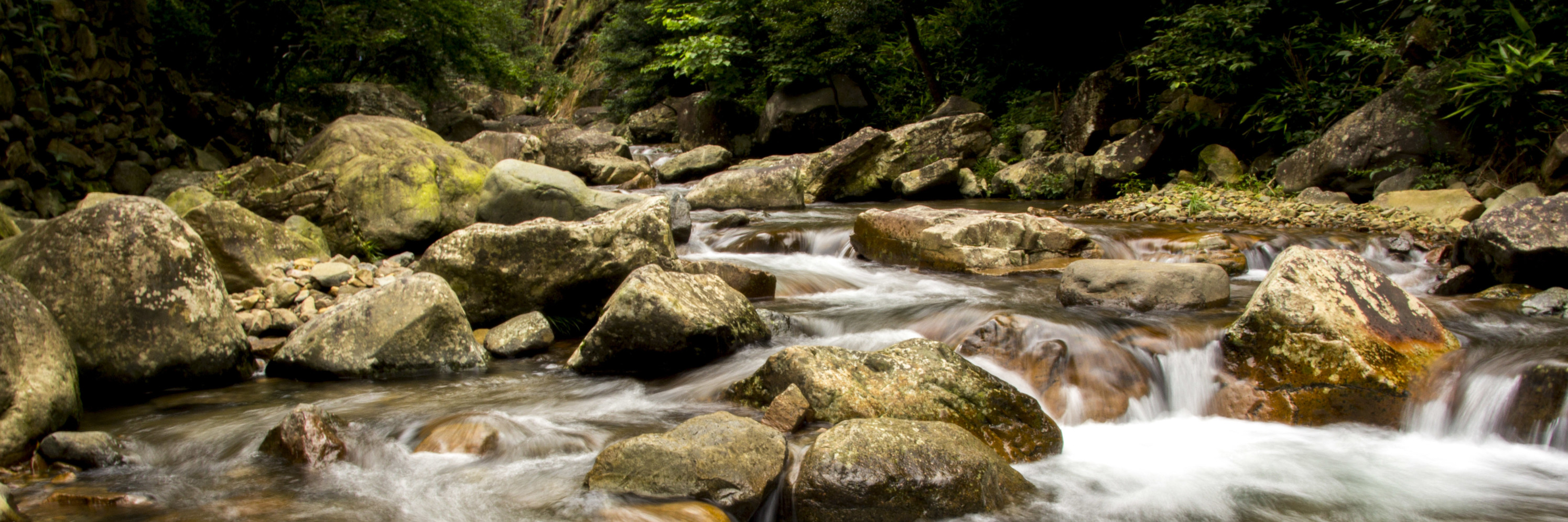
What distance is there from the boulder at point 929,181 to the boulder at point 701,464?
10.6 m

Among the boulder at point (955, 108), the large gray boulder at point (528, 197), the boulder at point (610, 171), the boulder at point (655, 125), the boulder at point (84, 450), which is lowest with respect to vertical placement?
the boulder at point (84, 450)

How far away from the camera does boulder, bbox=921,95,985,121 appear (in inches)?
604

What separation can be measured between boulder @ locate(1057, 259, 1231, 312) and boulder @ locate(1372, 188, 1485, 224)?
4.49 metres

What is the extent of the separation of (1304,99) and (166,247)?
43.0 feet

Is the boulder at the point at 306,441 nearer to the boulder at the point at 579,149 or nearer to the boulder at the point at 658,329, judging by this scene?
the boulder at the point at 658,329

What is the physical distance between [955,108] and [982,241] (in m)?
7.95

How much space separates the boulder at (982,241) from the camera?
25.9 feet

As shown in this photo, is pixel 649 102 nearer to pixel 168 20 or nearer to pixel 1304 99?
pixel 168 20

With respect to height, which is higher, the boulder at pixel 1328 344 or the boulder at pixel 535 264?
the boulder at pixel 535 264

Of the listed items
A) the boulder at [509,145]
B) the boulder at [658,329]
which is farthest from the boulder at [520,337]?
the boulder at [509,145]

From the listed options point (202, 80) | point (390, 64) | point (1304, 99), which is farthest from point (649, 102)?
point (1304, 99)

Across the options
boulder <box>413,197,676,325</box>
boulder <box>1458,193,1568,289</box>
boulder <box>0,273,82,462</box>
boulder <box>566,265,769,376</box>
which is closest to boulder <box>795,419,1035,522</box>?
boulder <box>566,265,769,376</box>

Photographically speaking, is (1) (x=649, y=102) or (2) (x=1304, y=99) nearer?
(2) (x=1304, y=99)

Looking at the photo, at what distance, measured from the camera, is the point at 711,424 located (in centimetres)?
337
